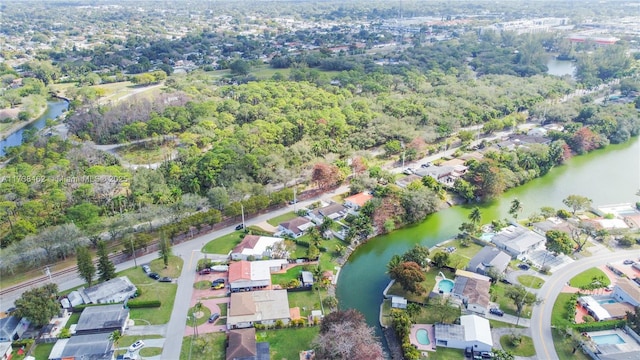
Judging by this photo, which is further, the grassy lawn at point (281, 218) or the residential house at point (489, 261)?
the grassy lawn at point (281, 218)

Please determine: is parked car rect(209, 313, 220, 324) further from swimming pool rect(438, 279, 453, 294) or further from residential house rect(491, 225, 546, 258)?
residential house rect(491, 225, 546, 258)

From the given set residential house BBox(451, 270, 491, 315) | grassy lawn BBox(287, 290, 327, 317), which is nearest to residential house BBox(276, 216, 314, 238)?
grassy lawn BBox(287, 290, 327, 317)

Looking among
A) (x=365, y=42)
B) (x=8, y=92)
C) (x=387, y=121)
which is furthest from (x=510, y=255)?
(x=365, y=42)

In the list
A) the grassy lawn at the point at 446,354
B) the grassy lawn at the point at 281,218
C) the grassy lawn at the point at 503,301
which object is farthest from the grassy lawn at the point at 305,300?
the grassy lawn at the point at 503,301

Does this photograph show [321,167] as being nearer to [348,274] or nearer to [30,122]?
[348,274]

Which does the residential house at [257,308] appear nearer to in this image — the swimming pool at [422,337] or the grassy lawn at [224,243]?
the grassy lawn at [224,243]

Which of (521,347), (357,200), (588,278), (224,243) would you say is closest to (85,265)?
(224,243)
